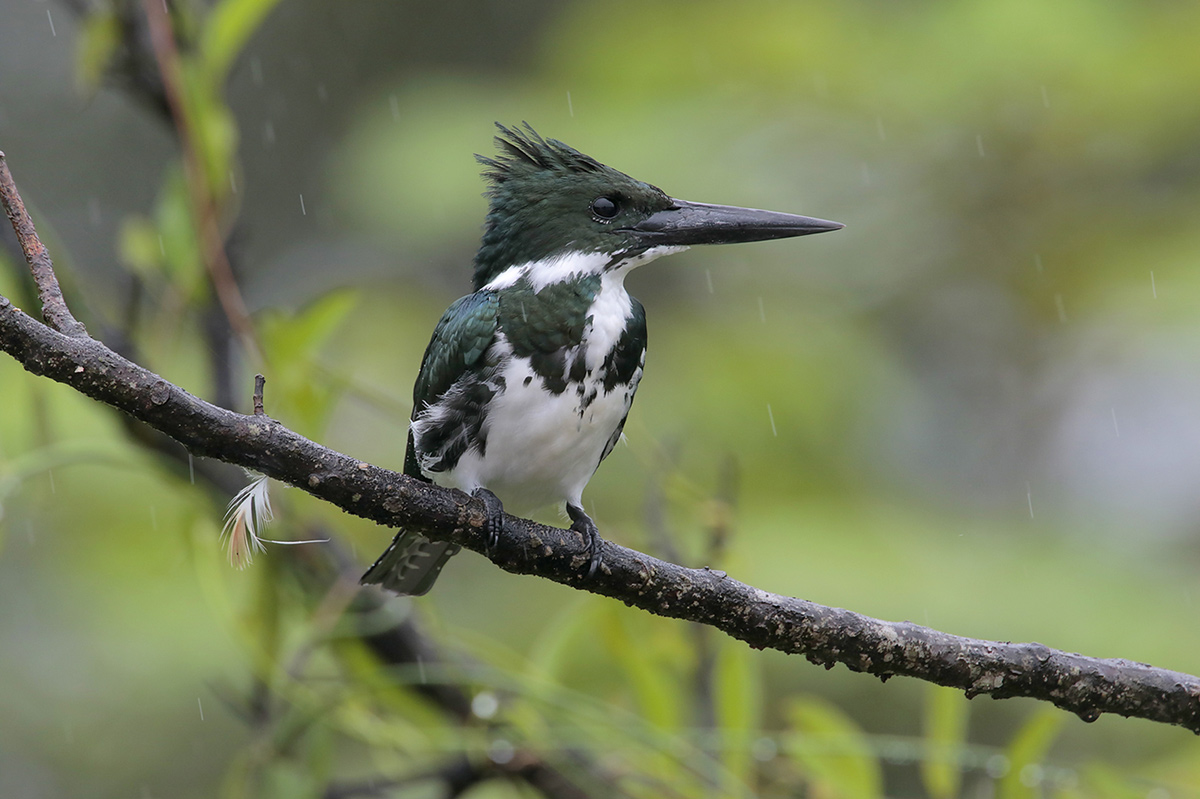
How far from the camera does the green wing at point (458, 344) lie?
7.79 feet

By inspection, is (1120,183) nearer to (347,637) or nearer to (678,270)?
(678,270)

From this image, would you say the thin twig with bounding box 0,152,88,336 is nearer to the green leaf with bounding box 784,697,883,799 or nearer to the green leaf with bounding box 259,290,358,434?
the green leaf with bounding box 259,290,358,434

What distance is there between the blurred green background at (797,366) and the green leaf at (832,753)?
0.32 m

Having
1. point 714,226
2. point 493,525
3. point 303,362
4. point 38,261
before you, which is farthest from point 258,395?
point 714,226

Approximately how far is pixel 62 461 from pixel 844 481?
266cm

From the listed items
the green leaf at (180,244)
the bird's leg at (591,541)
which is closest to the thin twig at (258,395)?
the bird's leg at (591,541)

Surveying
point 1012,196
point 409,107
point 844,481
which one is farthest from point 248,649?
point 1012,196

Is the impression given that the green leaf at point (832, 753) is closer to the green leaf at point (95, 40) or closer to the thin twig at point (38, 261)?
the thin twig at point (38, 261)

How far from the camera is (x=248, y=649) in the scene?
107 inches

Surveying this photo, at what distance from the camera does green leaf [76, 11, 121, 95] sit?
101 inches

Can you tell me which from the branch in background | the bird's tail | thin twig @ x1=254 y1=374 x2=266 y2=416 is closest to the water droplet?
the bird's tail

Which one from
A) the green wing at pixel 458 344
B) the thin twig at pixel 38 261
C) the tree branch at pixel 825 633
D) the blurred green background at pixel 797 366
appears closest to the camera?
the thin twig at pixel 38 261

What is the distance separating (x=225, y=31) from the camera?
2672 mm

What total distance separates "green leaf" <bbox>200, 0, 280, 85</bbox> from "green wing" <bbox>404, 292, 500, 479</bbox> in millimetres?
838
